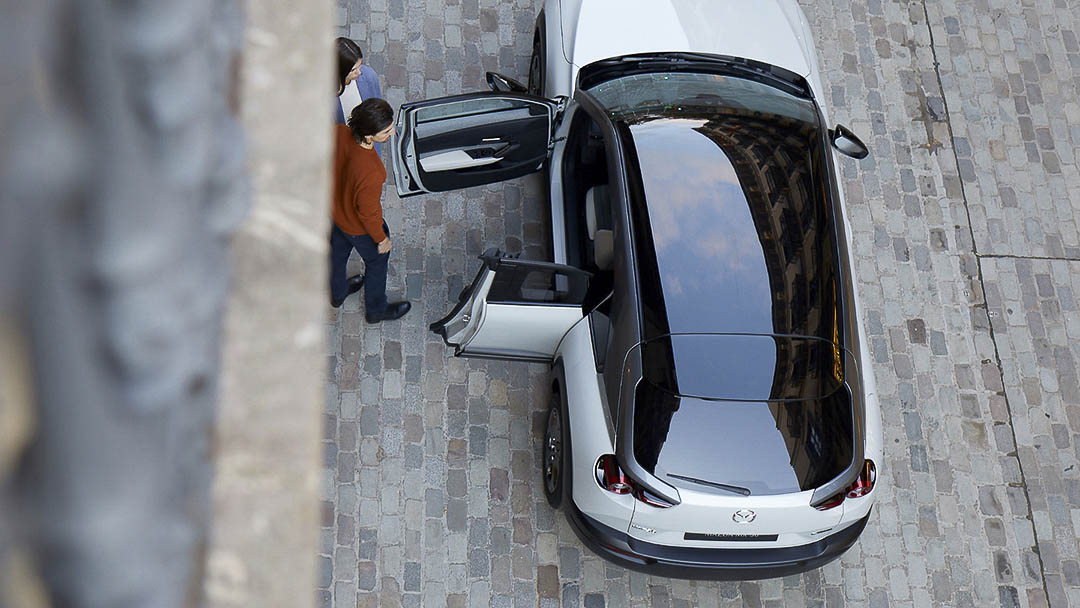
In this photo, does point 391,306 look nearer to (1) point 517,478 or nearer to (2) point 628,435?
(1) point 517,478

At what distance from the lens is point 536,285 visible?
16.7 ft

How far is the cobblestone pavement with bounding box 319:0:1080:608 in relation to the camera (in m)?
5.59

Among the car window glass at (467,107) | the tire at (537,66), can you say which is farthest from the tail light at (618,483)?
the tire at (537,66)

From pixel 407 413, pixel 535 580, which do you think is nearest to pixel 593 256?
pixel 407 413

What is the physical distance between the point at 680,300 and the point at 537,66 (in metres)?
2.72

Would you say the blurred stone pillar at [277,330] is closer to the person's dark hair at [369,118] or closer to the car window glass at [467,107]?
the person's dark hair at [369,118]

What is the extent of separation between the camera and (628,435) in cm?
463

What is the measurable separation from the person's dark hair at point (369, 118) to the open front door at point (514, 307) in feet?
2.92

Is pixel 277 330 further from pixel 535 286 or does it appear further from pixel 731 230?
pixel 731 230

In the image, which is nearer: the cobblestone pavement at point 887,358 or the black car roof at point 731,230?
the black car roof at point 731,230

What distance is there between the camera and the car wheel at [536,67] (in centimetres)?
654

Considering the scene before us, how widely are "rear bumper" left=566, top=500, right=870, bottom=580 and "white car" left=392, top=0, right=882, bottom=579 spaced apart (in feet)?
0.04

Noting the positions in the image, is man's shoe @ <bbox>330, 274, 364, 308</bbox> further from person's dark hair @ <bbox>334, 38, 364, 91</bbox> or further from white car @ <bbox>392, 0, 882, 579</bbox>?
person's dark hair @ <bbox>334, 38, 364, 91</bbox>

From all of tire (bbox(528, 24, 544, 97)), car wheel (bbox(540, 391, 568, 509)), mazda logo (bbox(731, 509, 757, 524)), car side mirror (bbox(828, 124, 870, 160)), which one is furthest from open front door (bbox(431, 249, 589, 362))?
car side mirror (bbox(828, 124, 870, 160))
